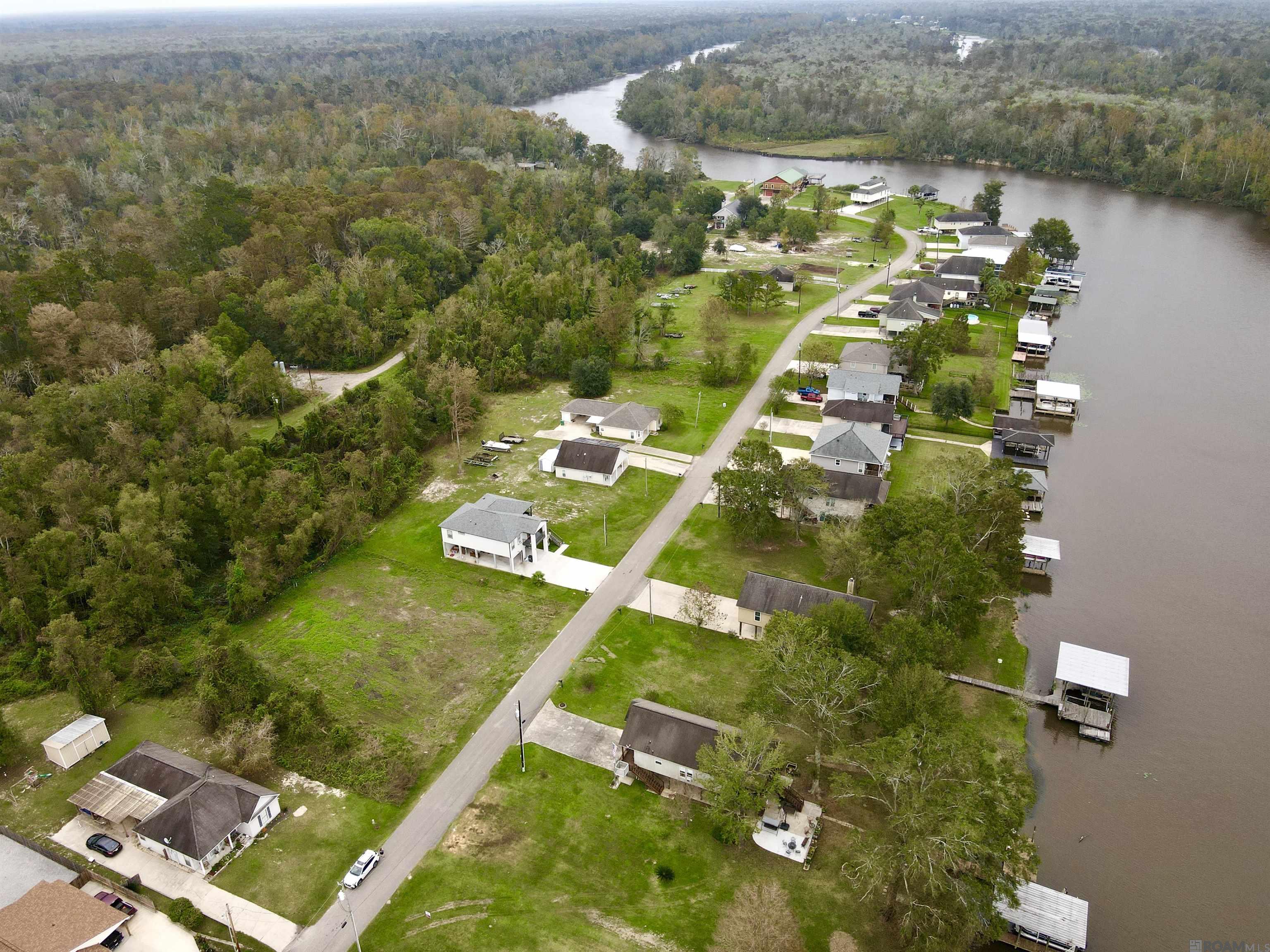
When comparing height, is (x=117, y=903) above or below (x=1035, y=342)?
below

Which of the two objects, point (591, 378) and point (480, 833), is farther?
point (591, 378)

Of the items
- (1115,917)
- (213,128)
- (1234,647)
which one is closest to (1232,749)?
(1234,647)

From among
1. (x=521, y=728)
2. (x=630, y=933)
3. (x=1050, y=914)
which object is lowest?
(x=630, y=933)

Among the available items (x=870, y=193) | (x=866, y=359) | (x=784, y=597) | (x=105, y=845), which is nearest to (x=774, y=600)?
(x=784, y=597)

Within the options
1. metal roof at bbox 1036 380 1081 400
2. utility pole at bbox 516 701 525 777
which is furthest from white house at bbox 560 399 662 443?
metal roof at bbox 1036 380 1081 400

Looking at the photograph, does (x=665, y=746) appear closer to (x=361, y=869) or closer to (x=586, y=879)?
(x=586, y=879)

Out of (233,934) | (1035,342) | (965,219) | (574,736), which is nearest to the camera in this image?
(233,934)
